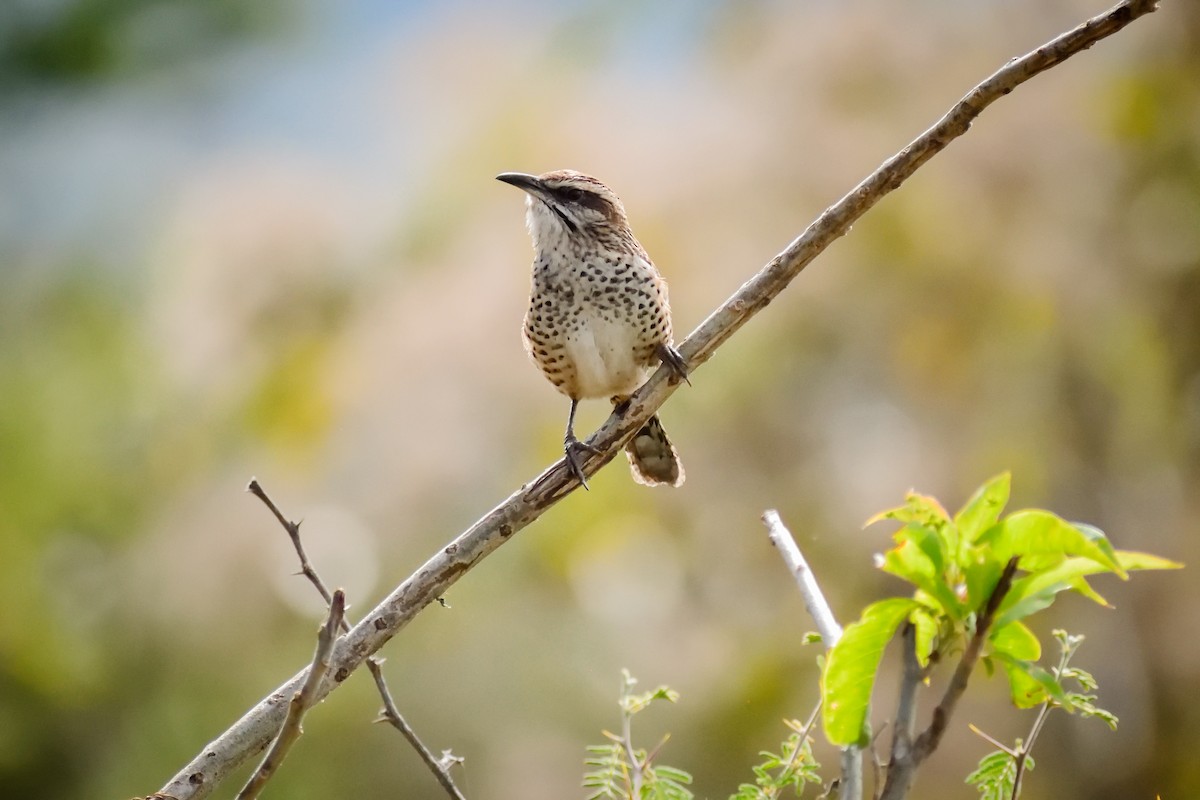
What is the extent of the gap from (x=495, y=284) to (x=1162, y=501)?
12.1 ft

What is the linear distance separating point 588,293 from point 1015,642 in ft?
6.44

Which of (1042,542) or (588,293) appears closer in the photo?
(1042,542)

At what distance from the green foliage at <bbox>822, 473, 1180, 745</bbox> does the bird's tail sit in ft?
7.11

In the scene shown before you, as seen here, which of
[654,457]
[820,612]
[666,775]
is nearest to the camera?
[820,612]

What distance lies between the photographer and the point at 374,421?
6.64 meters

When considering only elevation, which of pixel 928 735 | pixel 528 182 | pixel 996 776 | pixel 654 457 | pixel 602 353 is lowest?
pixel 996 776

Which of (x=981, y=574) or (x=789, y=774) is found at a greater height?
(x=981, y=574)

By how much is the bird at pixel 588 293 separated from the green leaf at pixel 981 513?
1.79 meters

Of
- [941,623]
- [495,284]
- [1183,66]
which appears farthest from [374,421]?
[941,623]

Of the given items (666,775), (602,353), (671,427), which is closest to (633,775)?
(666,775)

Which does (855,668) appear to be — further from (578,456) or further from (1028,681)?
(578,456)

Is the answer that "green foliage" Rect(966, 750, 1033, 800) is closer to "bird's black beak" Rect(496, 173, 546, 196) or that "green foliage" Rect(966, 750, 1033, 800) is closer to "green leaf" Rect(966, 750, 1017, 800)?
"green leaf" Rect(966, 750, 1017, 800)

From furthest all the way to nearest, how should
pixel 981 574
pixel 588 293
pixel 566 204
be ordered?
1. pixel 566 204
2. pixel 588 293
3. pixel 981 574

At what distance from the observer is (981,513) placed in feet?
3.60
